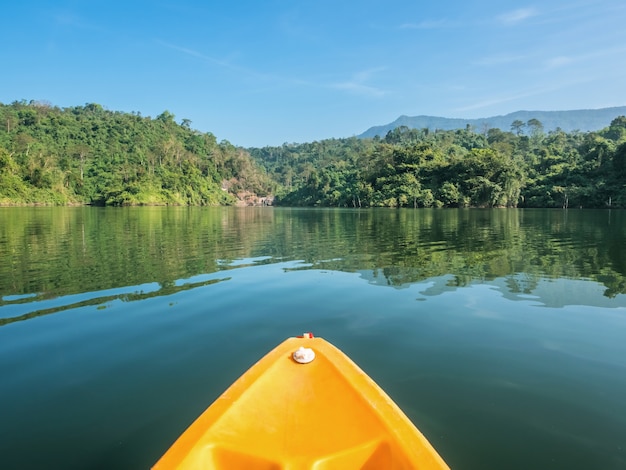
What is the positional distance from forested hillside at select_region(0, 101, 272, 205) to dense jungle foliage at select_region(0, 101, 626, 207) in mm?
255

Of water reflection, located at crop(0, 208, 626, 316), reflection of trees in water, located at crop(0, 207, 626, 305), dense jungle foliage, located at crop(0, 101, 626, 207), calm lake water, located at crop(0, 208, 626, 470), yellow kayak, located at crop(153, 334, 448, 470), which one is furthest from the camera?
dense jungle foliage, located at crop(0, 101, 626, 207)

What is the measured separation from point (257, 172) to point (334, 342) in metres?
120

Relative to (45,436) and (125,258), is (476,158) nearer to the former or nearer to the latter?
(125,258)

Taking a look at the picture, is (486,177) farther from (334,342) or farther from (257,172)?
(257,172)

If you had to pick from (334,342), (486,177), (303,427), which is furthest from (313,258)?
(486,177)

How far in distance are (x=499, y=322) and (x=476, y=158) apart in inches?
2483

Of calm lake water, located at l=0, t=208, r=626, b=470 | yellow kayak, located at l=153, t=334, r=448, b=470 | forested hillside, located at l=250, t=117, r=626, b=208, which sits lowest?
calm lake water, located at l=0, t=208, r=626, b=470

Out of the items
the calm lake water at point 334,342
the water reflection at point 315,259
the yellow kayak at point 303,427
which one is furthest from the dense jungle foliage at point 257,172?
the yellow kayak at point 303,427

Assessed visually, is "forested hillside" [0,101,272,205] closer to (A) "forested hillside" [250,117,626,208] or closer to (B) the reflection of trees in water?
(A) "forested hillside" [250,117,626,208]

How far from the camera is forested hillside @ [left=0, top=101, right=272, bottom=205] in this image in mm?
66375

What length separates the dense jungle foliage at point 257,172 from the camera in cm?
6081

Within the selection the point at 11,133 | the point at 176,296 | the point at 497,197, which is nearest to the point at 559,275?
the point at 176,296

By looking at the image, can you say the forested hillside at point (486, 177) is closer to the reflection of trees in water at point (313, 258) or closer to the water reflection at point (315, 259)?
the water reflection at point (315, 259)

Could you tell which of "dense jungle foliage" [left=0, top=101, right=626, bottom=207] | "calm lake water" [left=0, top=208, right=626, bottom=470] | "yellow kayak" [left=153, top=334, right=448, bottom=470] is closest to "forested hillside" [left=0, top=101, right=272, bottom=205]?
"dense jungle foliage" [left=0, top=101, right=626, bottom=207]
